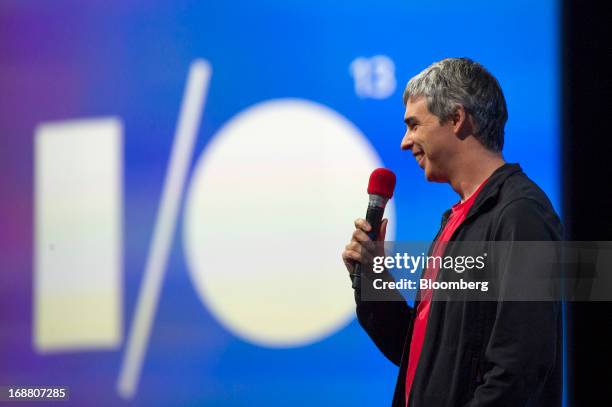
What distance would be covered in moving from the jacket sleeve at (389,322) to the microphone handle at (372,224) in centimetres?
15

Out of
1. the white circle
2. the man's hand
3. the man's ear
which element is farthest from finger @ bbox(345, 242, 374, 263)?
the white circle

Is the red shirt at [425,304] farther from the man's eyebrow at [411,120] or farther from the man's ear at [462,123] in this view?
the man's eyebrow at [411,120]

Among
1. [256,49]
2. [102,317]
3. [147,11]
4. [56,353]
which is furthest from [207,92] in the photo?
[56,353]

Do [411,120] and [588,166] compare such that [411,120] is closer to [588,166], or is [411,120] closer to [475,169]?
[475,169]

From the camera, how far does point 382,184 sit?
6.34 feet

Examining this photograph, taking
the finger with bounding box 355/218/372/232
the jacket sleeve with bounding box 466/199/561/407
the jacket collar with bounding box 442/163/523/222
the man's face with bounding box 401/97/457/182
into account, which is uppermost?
the man's face with bounding box 401/97/457/182

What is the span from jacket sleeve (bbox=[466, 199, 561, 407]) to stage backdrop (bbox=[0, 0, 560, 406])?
43.6 inches

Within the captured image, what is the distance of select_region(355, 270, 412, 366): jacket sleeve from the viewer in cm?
201

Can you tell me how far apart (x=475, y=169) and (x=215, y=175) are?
1.30 metres

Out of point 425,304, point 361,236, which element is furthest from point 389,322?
point 361,236

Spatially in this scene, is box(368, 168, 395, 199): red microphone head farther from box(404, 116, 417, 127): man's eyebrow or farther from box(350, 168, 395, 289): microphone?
box(404, 116, 417, 127): man's eyebrow

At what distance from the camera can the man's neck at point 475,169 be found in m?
1.83

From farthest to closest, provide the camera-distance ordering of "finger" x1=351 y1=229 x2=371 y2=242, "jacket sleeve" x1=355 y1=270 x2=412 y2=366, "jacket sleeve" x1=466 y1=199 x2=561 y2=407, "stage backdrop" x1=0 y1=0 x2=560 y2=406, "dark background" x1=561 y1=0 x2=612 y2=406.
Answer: "stage backdrop" x1=0 y1=0 x2=560 y2=406, "dark background" x1=561 y1=0 x2=612 y2=406, "jacket sleeve" x1=355 y1=270 x2=412 y2=366, "finger" x1=351 y1=229 x2=371 y2=242, "jacket sleeve" x1=466 y1=199 x2=561 y2=407

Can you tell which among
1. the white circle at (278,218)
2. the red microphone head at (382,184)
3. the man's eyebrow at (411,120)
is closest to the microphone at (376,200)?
the red microphone head at (382,184)
